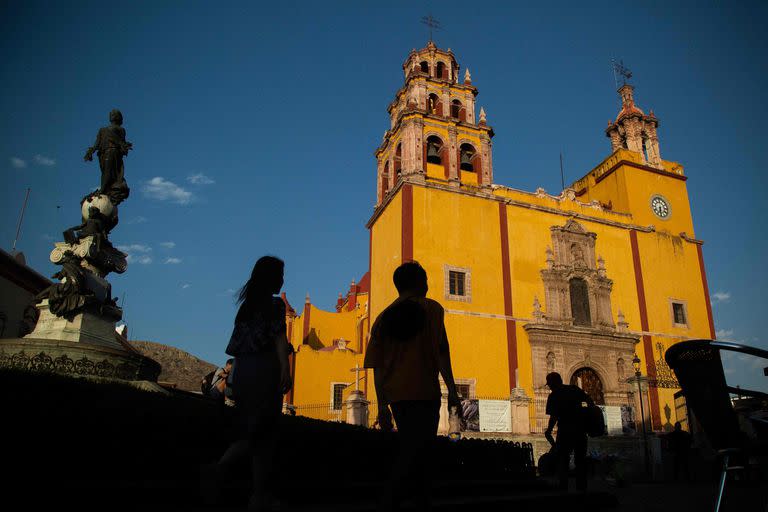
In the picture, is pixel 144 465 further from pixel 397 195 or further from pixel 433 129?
pixel 433 129

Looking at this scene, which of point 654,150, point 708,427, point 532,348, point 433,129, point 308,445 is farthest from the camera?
point 654,150

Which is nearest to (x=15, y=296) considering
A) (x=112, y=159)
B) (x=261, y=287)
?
(x=112, y=159)

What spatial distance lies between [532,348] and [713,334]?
999 cm

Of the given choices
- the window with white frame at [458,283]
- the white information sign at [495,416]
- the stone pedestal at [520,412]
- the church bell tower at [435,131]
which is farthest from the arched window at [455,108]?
the white information sign at [495,416]

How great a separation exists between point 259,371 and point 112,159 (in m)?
7.30

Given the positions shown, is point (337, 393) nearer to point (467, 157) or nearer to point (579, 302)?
point (579, 302)

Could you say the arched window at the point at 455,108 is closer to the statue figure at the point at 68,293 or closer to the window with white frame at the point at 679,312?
the window with white frame at the point at 679,312

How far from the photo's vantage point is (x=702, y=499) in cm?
685

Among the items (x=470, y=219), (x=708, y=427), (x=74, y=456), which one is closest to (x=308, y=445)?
(x=74, y=456)

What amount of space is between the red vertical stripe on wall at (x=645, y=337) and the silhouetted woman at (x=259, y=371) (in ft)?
71.0

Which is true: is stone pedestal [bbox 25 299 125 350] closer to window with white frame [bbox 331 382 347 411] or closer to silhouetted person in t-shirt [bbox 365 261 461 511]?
silhouetted person in t-shirt [bbox 365 261 461 511]

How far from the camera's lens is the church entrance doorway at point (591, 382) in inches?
840

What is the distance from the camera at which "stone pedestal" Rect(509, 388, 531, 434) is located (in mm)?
18569

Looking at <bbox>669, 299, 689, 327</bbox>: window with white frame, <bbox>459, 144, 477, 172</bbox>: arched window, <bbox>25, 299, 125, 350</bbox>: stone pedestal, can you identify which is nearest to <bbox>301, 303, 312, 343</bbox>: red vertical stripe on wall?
<bbox>459, 144, 477, 172</bbox>: arched window
